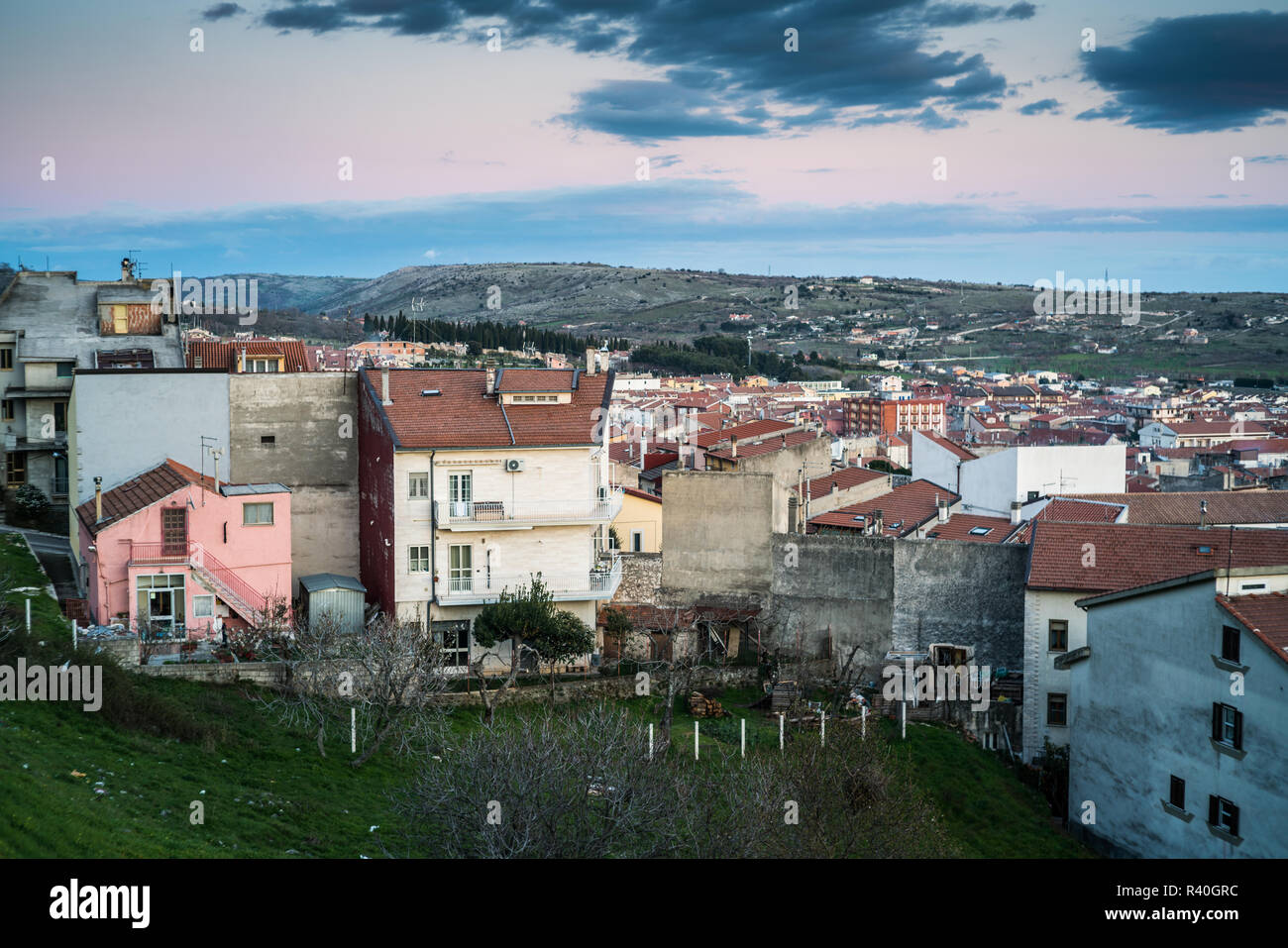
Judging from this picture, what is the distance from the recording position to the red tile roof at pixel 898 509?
117ft

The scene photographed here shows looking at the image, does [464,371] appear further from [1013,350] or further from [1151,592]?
[1013,350]

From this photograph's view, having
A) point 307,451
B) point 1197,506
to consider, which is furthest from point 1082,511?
point 307,451

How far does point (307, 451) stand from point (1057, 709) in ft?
59.2

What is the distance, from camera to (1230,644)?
1788 centimetres

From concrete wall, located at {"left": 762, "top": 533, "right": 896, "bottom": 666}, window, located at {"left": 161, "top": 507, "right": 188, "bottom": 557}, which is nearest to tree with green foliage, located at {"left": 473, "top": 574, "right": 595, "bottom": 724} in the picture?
concrete wall, located at {"left": 762, "top": 533, "right": 896, "bottom": 666}

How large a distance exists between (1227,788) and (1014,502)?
16.6 meters

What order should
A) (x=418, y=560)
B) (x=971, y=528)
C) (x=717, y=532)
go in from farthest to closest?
1. (x=971, y=528)
2. (x=717, y=532)
3. (x=418, y=560)

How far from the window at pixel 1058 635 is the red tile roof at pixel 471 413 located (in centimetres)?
1066

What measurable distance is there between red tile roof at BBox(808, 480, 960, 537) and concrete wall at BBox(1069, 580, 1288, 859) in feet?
43.7

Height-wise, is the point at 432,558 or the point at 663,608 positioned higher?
the point at 432,558

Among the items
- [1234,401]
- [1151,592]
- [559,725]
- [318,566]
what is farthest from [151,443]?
[1234,401]

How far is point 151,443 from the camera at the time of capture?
88.0 ft

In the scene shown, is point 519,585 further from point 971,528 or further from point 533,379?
point 971,528
